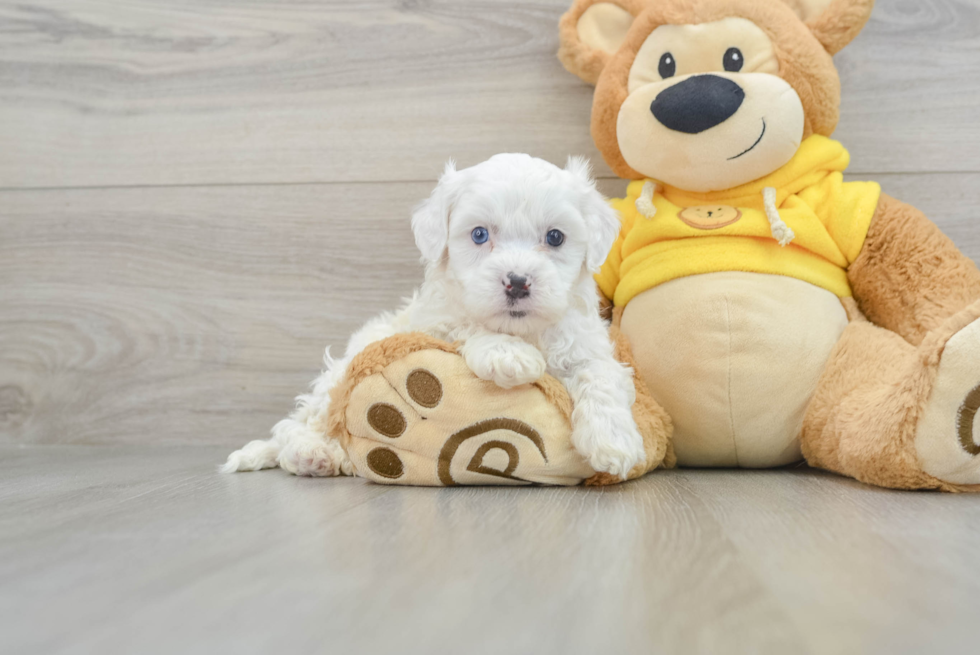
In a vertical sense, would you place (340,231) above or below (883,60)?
below

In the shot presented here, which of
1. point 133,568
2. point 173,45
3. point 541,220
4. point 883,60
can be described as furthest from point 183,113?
point 883,60

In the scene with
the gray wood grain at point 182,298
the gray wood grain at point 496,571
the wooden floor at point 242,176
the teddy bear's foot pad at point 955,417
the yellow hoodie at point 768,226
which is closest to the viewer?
the gray wood grain at point 496,571

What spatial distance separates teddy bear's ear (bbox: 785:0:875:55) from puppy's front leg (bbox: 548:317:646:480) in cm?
62

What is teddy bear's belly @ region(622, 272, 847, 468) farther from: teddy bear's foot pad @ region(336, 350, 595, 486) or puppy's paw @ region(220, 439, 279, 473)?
puppy's paw @ region(220, 439, 279, 473)

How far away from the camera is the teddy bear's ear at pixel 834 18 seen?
3.74 feet

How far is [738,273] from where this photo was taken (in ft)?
3.73

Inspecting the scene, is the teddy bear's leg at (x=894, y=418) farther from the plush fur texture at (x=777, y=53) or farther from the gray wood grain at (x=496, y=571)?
the plush fur texture at (x=777, y=53)

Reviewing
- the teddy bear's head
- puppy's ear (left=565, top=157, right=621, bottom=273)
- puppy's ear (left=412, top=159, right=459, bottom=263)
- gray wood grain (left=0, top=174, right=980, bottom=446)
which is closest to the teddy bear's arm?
the teddy bear's head

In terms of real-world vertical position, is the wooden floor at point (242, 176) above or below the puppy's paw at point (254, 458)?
above

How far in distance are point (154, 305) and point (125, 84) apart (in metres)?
0.50

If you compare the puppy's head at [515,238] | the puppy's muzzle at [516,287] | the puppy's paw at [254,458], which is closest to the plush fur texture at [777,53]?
the puppy's head at [515,238]

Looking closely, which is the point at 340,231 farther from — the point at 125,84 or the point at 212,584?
the point at 212,584

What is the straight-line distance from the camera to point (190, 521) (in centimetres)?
80

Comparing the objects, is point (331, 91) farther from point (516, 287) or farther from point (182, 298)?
point (516, 287)
